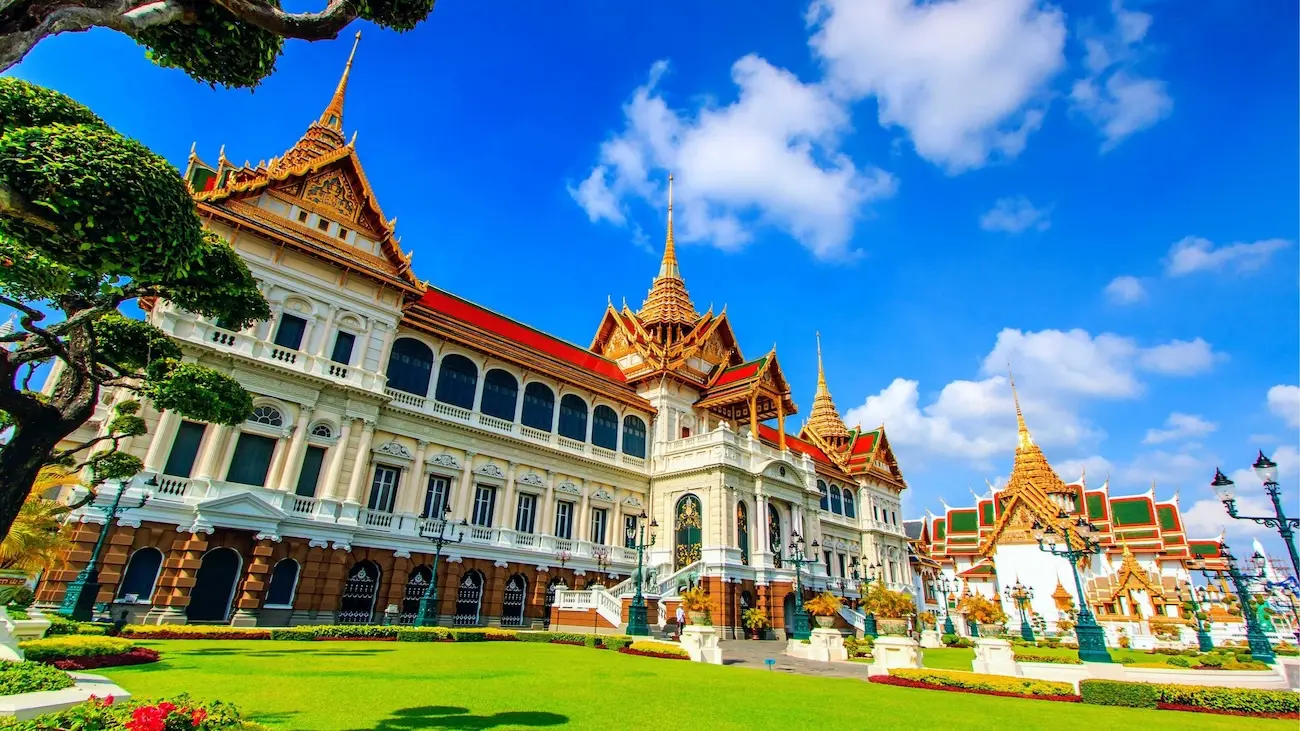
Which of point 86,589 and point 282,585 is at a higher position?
point 282,585

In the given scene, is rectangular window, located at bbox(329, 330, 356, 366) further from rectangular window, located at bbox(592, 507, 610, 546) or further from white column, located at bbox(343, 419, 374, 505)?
rectangular window, located at bbox(592, 507, 610, 546)

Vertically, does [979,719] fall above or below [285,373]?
below

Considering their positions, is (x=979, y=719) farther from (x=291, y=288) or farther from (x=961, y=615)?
(x=961, y=615)

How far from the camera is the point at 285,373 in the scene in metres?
20.0

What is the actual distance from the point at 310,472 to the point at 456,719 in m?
16.2

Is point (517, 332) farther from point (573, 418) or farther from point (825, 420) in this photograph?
point (825, 420)

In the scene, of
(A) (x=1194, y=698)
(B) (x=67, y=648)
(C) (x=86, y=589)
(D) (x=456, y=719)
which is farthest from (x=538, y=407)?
(A) (x=1194, y=698)

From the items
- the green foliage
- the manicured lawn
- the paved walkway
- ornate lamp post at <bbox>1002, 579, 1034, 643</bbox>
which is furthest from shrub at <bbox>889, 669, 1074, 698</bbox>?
ornate lamp post at <bbox>1002, 579, 1034, 643</bbox>

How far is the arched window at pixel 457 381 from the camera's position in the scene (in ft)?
83.2

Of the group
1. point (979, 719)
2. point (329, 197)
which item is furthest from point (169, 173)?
point (329, 197)

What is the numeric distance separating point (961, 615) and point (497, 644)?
33525mm

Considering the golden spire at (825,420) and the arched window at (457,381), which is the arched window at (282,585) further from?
the golden spire at (825,420)

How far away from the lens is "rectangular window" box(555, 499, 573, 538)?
27.3 m

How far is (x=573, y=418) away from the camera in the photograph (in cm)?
2973
